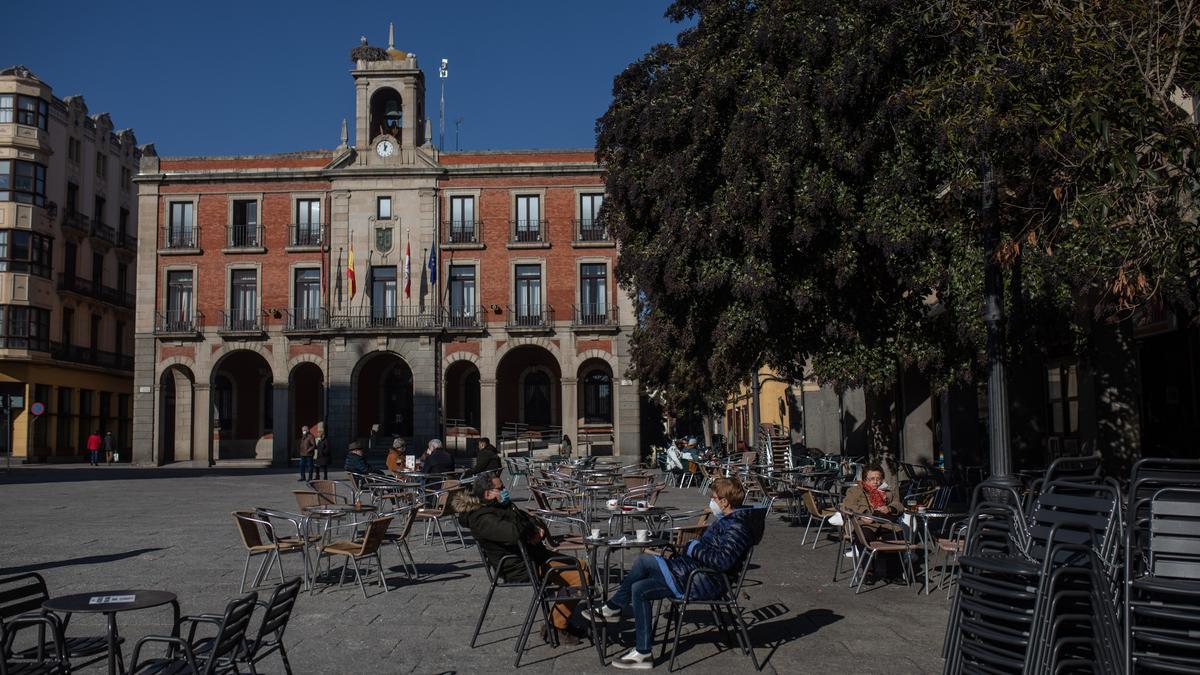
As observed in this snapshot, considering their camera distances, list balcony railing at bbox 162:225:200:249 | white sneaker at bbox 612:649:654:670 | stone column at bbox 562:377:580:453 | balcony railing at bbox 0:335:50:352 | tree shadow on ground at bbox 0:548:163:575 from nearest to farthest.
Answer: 1. white sneaker at bbox 612:649:654:670
2. tree shadow on ground at bbox 0:548:163:575
3. stone column at bbox 562:377:580:453
4. balcony railing at bbox 162:225:200:249
5. balcony railing at bbox 0:335:50:352

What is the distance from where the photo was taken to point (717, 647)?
7.29 metres

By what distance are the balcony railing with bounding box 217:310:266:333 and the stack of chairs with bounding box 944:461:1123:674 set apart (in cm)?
3843

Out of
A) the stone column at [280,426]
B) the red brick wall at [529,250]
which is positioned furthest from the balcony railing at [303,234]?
the stone column at [280,426]

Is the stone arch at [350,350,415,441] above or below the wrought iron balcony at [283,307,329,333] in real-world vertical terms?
below

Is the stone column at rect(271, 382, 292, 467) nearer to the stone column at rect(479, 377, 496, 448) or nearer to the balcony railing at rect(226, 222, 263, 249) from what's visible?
the balcony railing at rect(226, 222, 263, 249)

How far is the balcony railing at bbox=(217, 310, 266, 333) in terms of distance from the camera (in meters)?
40.4

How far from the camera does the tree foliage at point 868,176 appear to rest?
26.2ft

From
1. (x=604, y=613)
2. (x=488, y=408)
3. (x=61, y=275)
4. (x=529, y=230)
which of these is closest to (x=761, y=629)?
(x=604, y=613)

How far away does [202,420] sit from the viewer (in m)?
40.2

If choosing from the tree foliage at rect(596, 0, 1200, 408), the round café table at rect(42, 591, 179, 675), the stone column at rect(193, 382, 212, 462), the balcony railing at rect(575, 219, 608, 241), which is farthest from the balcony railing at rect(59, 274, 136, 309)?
the round café table at rect(42, 591, 179, 675)

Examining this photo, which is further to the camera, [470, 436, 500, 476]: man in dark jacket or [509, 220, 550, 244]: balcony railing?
[509, 220, 550, 244]: balcony railing

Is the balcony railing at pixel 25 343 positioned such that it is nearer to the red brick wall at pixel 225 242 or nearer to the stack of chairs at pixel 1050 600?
the red brick wall at pixel 225 242

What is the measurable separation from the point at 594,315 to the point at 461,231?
628 cm

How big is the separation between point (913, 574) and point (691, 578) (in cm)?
388
